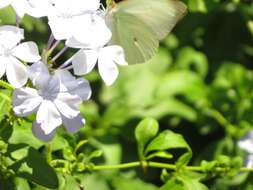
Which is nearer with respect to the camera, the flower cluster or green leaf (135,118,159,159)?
the flower cluster

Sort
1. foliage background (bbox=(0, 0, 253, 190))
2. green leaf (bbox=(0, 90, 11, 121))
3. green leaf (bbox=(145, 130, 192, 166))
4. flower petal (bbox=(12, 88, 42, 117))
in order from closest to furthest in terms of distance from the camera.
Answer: flower petal (bbox=(12, 88, 42, 117)) < green leaf (bbox=(0, 90, 11, 121)) < green leaf (bbox=(145, 130, 192, 166)) < foliage background (bbox=(0, 0, 253, 190))

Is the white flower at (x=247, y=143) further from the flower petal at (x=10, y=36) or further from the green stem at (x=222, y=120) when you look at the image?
the flower petal at (x=10, y=36)

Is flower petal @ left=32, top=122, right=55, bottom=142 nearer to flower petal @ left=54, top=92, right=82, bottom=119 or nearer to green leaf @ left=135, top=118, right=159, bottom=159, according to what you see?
flower petal @ left=54, top=92, right=82, bottom=119

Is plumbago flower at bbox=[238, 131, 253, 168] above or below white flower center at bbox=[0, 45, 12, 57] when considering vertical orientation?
below

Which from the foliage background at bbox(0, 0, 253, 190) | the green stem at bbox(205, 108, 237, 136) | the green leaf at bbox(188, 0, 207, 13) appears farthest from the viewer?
the green stem at bbox(205, 108, 237, 136)

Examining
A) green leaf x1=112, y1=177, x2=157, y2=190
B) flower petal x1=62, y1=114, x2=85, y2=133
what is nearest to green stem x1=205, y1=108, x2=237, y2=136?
green leaf x1=112, y1=177, x2=157, y2=190

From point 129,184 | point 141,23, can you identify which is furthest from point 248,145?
point 141,23

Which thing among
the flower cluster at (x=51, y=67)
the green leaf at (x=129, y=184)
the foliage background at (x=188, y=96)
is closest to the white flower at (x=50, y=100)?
the flower cluster at (x=51, y=67)
